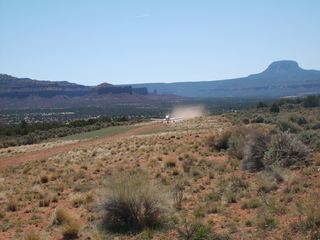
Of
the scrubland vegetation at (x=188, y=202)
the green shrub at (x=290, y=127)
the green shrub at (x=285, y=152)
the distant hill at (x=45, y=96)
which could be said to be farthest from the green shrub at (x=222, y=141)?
the distant hill at (x=45, y=96)

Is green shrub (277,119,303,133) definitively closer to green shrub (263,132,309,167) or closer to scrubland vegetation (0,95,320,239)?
scrubland vegetation (0,95,320,239)

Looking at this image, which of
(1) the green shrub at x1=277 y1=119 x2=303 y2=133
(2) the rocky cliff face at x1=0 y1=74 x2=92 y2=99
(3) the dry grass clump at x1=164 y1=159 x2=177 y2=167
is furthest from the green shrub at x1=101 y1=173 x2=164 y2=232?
(2) the rocky cliff face at x1=0 y1=74 x2=92 y2=99

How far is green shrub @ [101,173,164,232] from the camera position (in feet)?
26.1

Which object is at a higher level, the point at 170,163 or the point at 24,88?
the point at 24,88

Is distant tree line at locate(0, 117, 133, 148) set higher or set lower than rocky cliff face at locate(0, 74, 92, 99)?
lower

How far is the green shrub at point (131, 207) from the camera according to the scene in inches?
313

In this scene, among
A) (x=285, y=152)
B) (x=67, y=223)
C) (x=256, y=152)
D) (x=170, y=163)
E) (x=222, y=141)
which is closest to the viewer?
(x=67, y=223)

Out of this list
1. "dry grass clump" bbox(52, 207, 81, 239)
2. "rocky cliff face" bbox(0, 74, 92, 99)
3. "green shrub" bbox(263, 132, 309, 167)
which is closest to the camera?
"dry grass clump" bbox(52, 207, 81, 239)

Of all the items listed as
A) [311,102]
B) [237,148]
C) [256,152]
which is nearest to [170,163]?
Result: [237,148]

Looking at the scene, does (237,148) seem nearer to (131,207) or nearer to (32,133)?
(131,207)

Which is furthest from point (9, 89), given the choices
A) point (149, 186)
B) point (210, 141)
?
point (149, 186)

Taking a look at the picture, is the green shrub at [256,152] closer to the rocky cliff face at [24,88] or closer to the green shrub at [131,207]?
the green shrub at [131,207]

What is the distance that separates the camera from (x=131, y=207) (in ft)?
26.3

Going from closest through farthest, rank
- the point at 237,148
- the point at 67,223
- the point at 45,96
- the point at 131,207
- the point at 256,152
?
1. the point at 131,207
2. the point at 67,223
3. the point at 256,152
4. the point at 237,148
5. the point at 45,96
